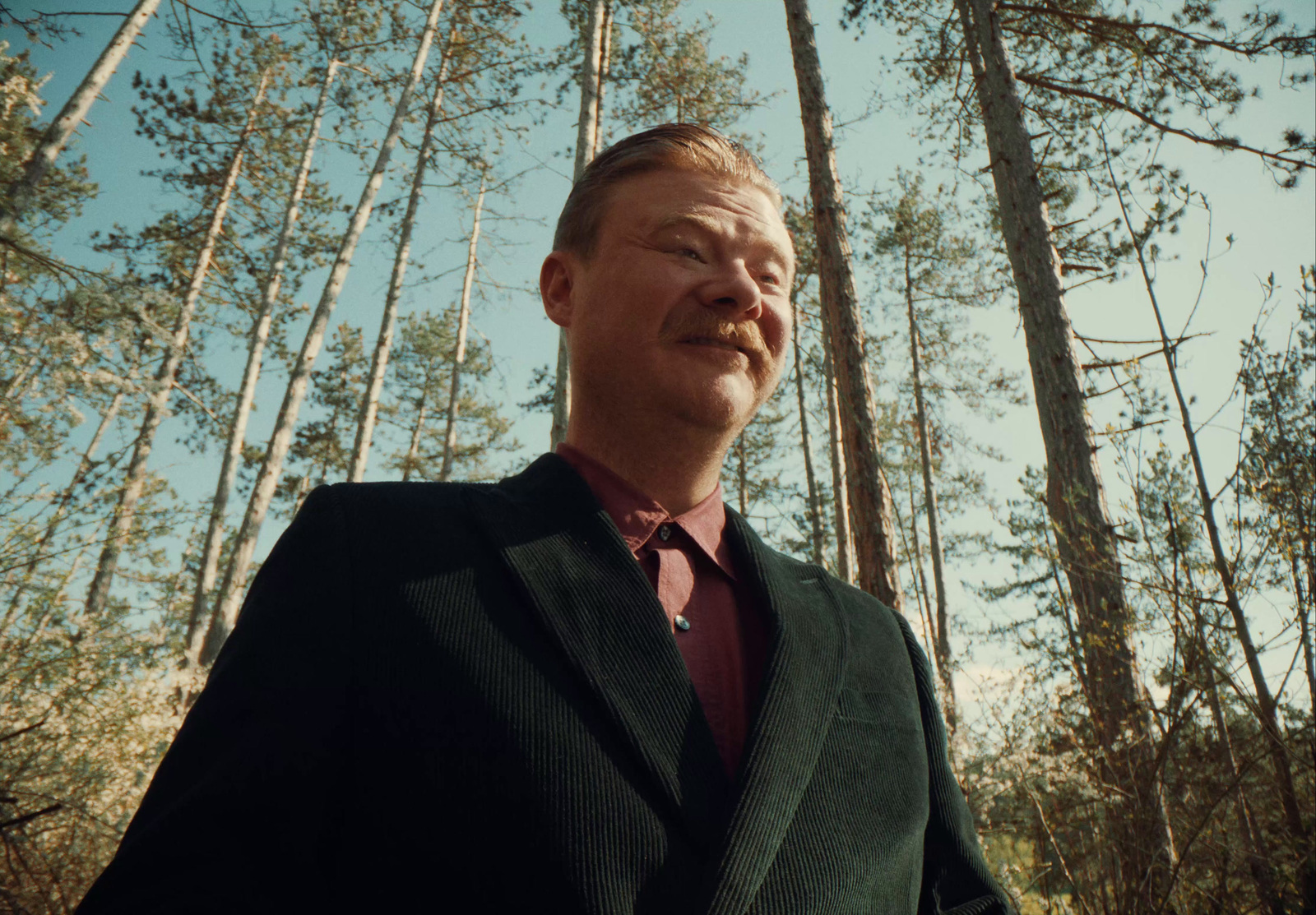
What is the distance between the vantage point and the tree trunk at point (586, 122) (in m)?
8.31

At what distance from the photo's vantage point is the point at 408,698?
896mm

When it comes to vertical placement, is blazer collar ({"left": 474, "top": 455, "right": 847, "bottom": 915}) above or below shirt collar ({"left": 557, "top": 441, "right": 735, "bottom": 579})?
below

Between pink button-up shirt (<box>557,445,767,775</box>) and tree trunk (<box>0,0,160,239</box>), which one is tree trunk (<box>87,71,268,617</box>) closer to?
tree trunk (<box>0,0,160,239</box>)

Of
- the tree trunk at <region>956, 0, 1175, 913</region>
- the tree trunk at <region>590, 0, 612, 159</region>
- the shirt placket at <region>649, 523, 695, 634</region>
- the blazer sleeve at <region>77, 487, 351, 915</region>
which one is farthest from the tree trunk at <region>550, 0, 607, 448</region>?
the blazer sleeve at <region>77, 487, 351, 915</region>

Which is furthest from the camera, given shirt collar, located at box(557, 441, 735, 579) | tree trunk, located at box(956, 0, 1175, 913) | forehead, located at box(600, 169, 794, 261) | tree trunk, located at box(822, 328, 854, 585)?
tree trunk, located at box(822, 328, 854, 585)

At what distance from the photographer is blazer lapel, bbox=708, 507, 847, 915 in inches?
34.7

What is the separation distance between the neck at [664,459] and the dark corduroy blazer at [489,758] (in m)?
0.23

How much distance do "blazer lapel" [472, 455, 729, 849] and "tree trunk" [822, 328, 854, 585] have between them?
950 centimetres

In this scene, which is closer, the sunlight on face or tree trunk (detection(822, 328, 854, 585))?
the sunlight on face

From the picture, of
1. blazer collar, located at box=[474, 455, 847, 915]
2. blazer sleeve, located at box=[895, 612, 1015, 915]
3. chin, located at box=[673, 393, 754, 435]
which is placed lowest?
blazer sleeve, located at box=[895, 612, 1015, 915]

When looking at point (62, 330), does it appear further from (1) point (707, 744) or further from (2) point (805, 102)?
(1) point (707, 744)

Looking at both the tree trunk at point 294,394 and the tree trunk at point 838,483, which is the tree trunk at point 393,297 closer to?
the tree trunk at point 294,394

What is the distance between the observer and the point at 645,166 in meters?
1.65

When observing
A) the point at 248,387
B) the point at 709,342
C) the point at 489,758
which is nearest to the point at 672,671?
the point at 489,758
